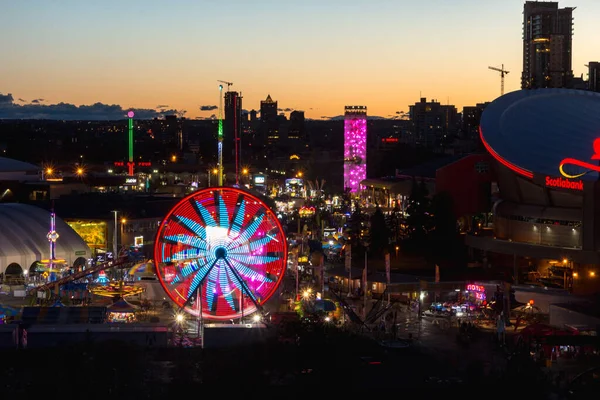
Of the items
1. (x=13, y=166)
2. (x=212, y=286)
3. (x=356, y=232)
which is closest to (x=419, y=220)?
(x=356, y=232)

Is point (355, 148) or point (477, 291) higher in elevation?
point (355, 148)

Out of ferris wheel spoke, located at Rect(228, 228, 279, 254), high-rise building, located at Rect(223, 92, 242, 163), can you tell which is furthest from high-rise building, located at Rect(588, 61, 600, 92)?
ferris wheel spoke, located at Rect(228, 228, 279, 254)

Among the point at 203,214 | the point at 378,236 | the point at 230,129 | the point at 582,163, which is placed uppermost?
the point at 230,129

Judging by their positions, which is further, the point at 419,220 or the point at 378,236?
the point at 419,220

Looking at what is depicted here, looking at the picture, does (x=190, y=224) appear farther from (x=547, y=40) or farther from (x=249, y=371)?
(x=547, y=40)

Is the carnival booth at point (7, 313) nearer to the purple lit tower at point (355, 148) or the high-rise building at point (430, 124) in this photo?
the purple lit tower at point (355, 148)

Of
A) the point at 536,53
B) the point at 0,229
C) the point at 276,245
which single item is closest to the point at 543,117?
the point at 276,245

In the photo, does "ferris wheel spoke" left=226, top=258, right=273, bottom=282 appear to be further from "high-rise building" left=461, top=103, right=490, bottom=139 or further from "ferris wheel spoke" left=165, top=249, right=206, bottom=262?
"high-rise building" left=461, top=103, right=490, bottom=139
